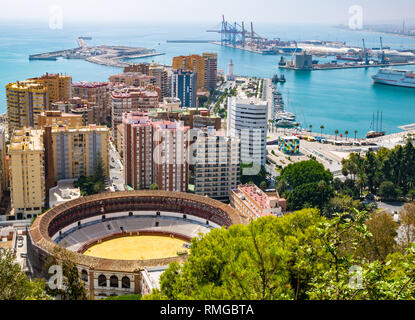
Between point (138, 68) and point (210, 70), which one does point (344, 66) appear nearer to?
point (210, 70)

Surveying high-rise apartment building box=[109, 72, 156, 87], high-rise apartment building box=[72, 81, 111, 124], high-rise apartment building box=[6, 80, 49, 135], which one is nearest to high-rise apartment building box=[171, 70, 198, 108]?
high-rise apartment building box=[109, 72, 156, 87]

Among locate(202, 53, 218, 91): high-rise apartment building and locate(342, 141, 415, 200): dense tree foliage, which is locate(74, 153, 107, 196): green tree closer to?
locate(342, 141, 415, 200): dense tree foliage

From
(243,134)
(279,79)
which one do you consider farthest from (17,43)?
(243,134)

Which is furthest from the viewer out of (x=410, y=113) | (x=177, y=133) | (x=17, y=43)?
(x=17, y=43)

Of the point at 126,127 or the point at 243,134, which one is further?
the point at 243,134

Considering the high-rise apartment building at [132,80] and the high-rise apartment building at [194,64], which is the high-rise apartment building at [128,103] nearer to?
the high-rise apartment building at [132,80]
